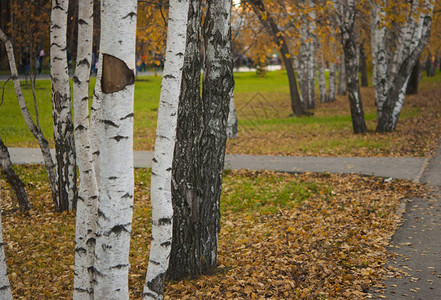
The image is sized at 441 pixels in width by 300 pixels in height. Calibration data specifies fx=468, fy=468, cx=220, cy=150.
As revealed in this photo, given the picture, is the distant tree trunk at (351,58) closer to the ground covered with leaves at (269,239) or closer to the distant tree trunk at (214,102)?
the ground covered with leaves at (269,239)

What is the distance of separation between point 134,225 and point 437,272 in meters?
4.50

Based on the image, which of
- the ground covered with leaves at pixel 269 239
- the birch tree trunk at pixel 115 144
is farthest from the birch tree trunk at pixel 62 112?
the birch tree trunk at pixel 115 144

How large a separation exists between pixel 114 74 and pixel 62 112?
4.91 meters

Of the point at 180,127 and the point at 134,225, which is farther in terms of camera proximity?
the point at 134,225

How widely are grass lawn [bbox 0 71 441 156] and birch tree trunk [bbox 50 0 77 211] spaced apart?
478 cm

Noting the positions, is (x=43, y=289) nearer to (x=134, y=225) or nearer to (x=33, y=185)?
(x=134, y=225)

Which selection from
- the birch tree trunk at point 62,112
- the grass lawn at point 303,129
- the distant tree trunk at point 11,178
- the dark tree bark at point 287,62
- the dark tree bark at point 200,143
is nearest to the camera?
the dark tree bark at point 200,143

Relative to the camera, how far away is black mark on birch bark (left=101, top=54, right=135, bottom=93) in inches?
111

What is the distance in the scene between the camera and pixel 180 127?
4.95m

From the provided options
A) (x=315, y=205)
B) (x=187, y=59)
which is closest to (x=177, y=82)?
(x=187, y=59)

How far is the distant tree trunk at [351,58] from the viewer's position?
45.9 feet

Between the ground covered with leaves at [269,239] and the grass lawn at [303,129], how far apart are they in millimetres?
3494

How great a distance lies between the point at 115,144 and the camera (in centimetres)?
287

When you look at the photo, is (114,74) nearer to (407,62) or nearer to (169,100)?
(169,100)
